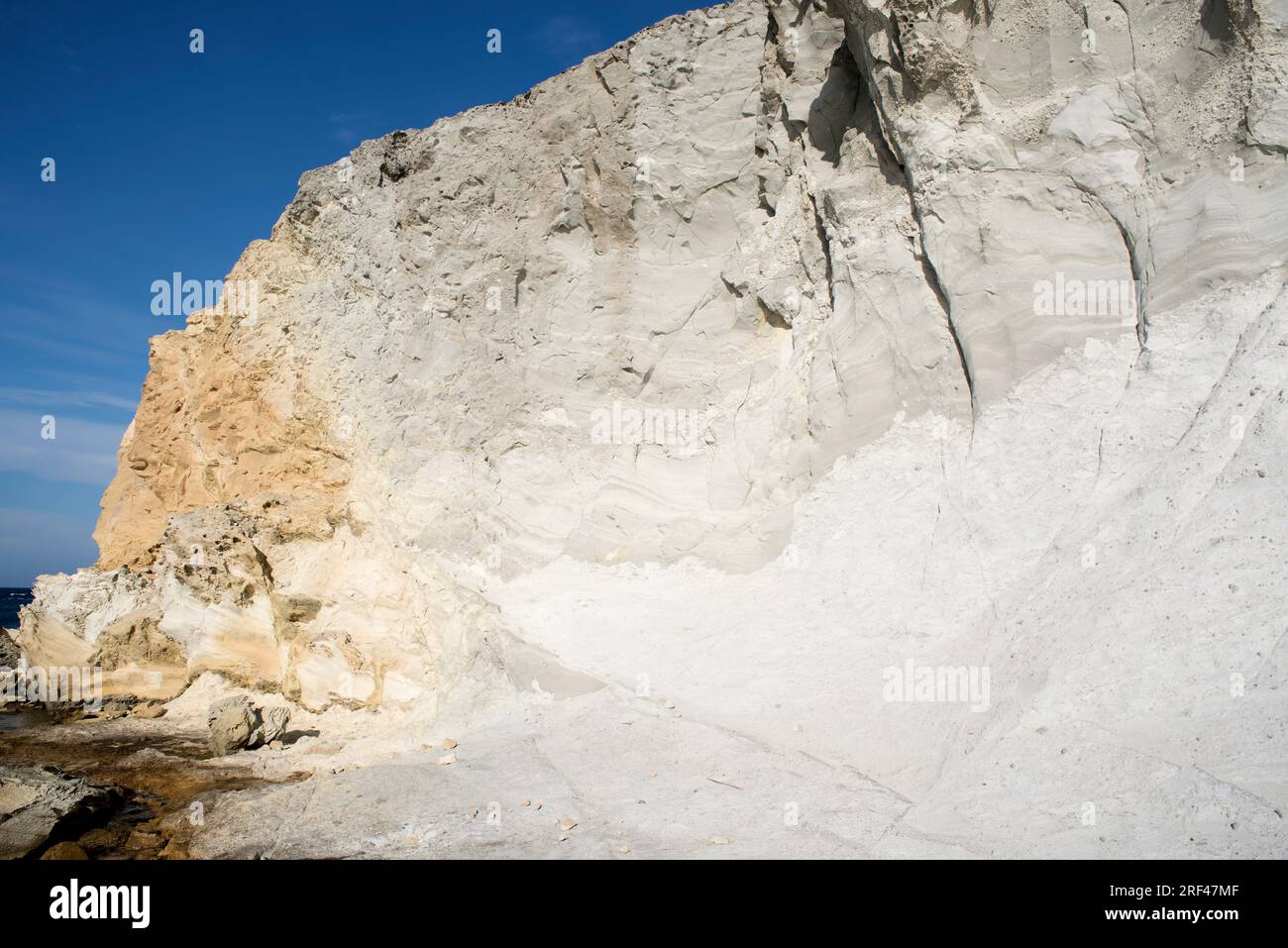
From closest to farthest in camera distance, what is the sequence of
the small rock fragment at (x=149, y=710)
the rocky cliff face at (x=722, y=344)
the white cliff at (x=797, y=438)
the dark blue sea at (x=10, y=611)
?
1. the white cliff at (x=797, y=438)
2. the rocky cliff face at (x=722, y=344)
3. the small rock fragment at (x=149, y=710)
4. the dark blue sea at (x=10, y=611)

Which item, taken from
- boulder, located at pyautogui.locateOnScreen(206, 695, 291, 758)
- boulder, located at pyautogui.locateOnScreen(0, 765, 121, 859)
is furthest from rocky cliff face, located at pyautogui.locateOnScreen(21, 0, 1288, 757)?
boulder, located at pyautogui.locateOnScreen(0, 765, 121, 859)

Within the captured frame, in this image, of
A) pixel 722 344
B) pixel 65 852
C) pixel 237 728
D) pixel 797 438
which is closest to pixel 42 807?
pixel 65 852

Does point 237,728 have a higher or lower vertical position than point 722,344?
lower

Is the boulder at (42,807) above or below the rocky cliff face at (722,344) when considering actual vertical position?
below

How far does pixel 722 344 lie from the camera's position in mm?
12203

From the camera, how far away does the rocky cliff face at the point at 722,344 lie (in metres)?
7.76

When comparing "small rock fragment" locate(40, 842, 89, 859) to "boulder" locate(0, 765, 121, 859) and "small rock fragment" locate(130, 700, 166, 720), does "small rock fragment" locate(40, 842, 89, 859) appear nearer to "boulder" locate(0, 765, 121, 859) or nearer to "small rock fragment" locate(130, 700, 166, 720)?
"boulder" locate(0, 765, 121, 859)

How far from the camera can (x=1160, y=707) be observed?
18.0 feet

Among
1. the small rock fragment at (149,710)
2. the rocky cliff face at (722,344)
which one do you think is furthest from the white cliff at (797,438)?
the small rock fragment at (149,710)

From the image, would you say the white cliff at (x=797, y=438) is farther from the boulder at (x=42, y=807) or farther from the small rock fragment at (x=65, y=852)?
the boulder at (x=42, y=807)

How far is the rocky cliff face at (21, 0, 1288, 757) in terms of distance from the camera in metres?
7.76

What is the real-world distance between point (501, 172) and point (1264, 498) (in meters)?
11.4

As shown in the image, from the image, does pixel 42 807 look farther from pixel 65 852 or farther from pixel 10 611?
pixel 10 611
